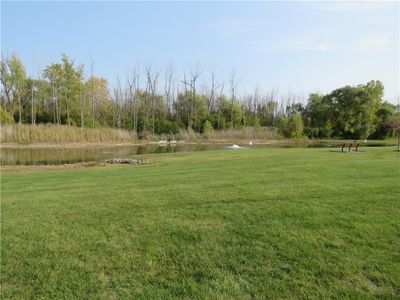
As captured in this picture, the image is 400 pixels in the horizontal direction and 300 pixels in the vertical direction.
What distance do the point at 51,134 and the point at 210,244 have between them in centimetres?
3361

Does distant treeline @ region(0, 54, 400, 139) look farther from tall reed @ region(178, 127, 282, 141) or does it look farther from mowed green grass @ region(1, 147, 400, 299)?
mowed green grass @ region(1, 147, 400, 299)

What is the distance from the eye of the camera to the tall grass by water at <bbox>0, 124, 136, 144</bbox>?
3209 cm

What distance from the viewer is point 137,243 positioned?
4.12 metres

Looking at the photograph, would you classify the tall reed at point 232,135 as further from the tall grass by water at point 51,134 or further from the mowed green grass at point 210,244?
the mowed green grass at point 210,244

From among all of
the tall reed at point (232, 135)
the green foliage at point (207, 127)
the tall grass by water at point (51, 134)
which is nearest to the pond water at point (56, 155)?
the tall grass by water at point (51, 134)

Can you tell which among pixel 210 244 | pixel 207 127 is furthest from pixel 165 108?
pixel 210 244

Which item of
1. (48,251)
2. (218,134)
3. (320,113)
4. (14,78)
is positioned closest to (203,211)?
(48,251)

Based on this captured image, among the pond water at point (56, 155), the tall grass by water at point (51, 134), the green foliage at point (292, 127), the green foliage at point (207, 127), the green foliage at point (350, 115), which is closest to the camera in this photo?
the pond water at point (56, 155)

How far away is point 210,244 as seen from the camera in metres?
3.99

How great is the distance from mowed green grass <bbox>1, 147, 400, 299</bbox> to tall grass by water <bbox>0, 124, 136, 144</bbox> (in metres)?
29.0

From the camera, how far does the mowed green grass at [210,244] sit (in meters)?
3.12

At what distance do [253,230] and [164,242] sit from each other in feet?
3.89

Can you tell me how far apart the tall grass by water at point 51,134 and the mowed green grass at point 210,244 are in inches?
1144

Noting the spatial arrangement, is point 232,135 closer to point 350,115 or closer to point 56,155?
point 350,115
